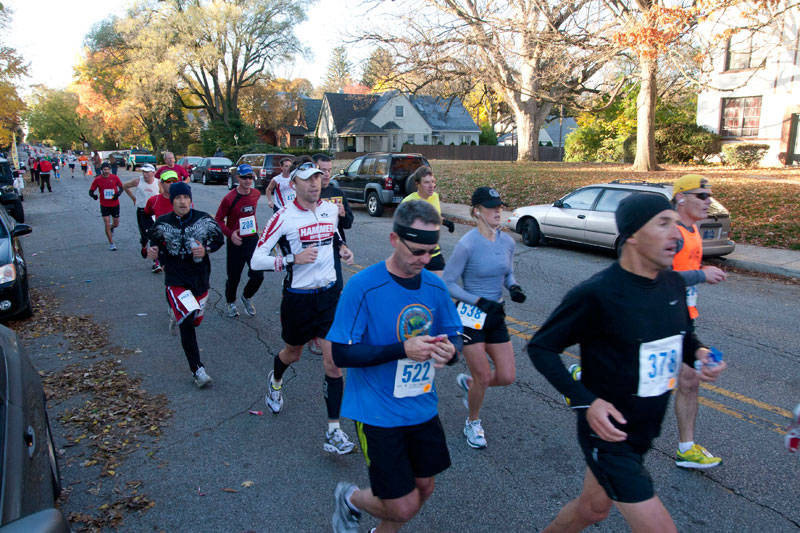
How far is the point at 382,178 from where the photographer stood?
17.1 meters

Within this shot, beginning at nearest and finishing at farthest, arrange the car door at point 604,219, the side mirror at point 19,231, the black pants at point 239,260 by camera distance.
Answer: the black pants at point 239,260 → the side mirror at point 19,231 → the car door at point 604,219

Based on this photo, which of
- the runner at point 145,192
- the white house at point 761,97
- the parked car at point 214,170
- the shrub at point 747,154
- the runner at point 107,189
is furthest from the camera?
the parked car at point 214,170

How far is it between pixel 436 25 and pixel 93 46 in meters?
52.8

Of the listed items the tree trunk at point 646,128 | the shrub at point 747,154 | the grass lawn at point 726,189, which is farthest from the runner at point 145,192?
the shrub at point 747,154

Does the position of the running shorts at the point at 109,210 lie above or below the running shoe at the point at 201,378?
above

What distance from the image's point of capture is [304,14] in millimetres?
47375

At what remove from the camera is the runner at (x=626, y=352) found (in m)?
2.21

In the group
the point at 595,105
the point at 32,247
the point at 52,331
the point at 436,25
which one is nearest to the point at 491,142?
the point at 595,105

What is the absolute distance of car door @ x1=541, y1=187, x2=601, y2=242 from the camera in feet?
36.6

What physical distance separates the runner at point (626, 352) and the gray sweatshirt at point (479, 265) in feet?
5.30

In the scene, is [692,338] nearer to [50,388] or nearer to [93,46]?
[50,388]

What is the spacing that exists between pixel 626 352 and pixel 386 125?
58261mm

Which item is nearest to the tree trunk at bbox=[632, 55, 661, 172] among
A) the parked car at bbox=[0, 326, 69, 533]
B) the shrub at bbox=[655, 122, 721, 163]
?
the shrub at bbox=[655, 122, 721, 163]

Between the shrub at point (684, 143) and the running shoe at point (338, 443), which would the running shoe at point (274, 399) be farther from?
the shrub at point (684, 143)
